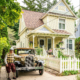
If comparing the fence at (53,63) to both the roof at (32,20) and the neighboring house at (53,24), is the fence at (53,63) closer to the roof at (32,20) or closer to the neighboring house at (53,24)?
the neighboring house at (53,24)

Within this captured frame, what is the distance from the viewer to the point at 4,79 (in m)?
5.70

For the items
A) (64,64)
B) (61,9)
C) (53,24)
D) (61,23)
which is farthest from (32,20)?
(64,64)

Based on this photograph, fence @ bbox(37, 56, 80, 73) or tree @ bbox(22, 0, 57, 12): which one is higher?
tree @ bbox(22, 0, 57, 12)

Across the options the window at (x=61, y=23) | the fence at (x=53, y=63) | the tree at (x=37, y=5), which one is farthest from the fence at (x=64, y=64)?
the tree at (x=37, y=5)

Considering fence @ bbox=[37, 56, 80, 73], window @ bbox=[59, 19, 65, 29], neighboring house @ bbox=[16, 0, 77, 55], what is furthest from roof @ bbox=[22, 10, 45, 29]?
fence @ bbox=[37, 56, 80, 73]

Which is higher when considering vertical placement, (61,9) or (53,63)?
(61,9)

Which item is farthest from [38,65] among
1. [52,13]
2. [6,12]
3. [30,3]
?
[30,3]

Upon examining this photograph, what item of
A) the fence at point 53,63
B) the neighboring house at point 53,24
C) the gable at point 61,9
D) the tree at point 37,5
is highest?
the tree at point 37,5

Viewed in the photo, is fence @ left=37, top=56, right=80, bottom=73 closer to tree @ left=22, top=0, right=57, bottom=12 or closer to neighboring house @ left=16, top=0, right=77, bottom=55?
neighboring house @ left=16, top=0, right=77, bottom=55

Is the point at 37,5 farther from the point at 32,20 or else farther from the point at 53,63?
the point at 53,63

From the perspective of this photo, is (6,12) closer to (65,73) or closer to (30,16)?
(65,73)

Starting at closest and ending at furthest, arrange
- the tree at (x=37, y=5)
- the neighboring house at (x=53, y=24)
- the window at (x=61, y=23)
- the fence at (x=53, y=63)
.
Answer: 1. the fence at (x=53, y=63)
2. the neighboring house at (x=53, y=24)
3. the window at (x=61, y=23)
4. the tree at (x=37, y=5)

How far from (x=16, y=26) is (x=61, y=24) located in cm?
2134

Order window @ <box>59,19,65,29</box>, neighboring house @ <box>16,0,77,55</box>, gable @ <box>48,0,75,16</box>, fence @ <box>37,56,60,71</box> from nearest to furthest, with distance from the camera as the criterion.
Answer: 1. fence @ <box>37,56,60,71</box>
2. neighboring house @ <box>16,0,77,55</box>
3. gable @ <box>48,0,75,16</box>
4. window @ <box>59,19,65,29</box>
